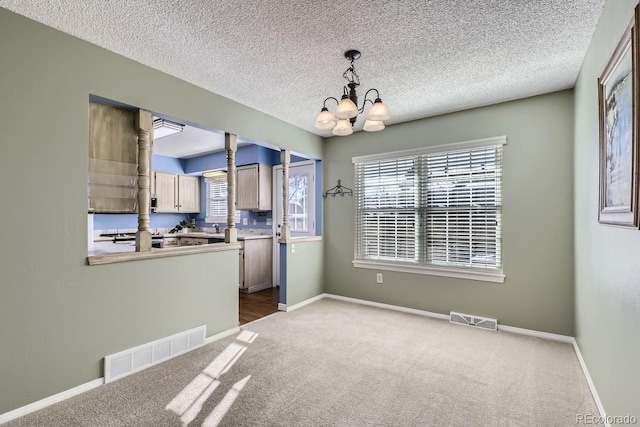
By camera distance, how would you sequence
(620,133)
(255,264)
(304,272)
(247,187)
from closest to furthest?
1. (620,133)
2. (304,272)
3. (255,264)
4. (247,187)

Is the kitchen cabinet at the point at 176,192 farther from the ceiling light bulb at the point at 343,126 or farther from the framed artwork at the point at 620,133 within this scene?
the framed artwork at the point at 620,133

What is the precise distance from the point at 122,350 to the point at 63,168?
1.47 meters

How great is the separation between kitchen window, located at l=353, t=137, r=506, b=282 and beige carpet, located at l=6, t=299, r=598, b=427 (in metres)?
0.89

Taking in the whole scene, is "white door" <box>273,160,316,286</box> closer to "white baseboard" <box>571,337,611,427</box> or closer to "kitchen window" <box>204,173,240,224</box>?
"kitchen window" <box>204,173,240,224</box>

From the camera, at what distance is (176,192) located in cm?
648

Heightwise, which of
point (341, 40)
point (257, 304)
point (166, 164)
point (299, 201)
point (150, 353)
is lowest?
point (257, 304)

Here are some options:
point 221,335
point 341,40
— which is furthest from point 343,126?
point 221,335

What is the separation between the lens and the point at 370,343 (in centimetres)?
304

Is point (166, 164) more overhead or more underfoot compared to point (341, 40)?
more underfoot

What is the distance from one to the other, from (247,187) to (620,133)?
5101 millimetres

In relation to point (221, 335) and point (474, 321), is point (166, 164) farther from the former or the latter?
point (474, 321)

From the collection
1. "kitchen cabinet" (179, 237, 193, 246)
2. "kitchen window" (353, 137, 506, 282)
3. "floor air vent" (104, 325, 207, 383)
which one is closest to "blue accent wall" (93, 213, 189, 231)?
"kitchen cabinet" (179, 237, 193, 246)

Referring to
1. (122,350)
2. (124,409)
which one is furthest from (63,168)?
(124,409)

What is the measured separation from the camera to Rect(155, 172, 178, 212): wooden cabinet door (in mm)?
6156
